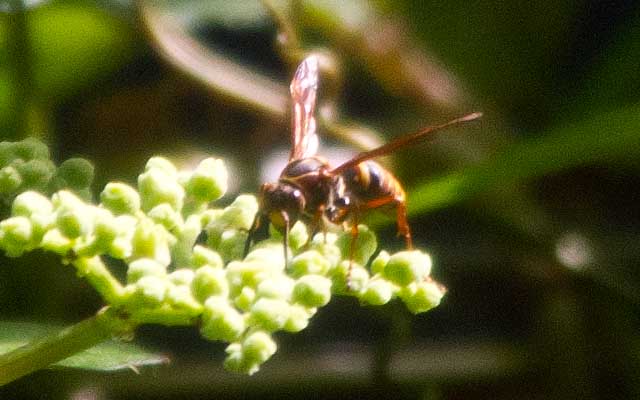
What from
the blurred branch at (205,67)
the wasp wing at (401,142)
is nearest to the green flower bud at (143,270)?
the wasp wing at (401,142)

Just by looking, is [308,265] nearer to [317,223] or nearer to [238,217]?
[238,217]

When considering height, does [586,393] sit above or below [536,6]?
below

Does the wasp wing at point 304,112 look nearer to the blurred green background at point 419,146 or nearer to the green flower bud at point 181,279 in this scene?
the blurred green background at point 419,146

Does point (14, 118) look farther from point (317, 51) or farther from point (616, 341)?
point (616, 341)

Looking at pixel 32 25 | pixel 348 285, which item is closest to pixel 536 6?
pixel 32 25

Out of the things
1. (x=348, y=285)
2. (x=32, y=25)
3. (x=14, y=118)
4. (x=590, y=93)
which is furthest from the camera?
(x=590, y=93)

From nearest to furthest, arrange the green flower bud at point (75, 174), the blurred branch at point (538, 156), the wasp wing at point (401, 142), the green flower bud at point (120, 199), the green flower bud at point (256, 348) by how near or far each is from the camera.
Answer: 1. the green flower bud at point (256, 348)
2. the green flower bud at point (120, 199)
3. the green flower bud at point (75, 174)
4. the wasp wing at point (401, 142)
5. the blurred branch at point (538, 156)

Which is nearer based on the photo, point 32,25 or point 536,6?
point 32,25

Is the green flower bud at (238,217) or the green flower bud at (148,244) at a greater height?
the green flower bud at (238,217)
